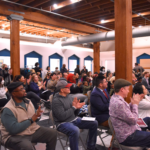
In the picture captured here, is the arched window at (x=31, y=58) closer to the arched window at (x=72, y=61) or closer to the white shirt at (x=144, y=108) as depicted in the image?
the arched window at (x=72, y=61)

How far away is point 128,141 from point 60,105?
1.04 metres

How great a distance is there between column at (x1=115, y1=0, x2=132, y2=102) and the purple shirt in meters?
1.28

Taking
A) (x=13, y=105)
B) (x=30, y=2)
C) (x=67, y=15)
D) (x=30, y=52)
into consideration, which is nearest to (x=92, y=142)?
(x=13, y=105)

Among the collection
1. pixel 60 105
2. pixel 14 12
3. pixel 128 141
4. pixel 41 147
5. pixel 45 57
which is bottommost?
pixel 41 147

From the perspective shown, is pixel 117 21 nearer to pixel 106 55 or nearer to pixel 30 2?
pixel 30 2

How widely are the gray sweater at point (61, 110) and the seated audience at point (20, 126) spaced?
0.28 m

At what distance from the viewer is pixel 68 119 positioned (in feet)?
8.53

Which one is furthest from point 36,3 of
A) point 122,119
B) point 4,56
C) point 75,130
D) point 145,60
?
point 145,60

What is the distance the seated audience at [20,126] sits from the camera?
1.97 metres

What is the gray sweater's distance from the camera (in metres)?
2.51

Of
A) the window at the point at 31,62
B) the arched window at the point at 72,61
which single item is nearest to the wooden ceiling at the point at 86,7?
the window at the point at 31,62

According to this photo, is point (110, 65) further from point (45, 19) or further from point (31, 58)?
point (45, 19)

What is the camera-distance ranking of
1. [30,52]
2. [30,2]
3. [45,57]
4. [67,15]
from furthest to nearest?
[45,57] < [30,52] < [67,15] < [30,2]

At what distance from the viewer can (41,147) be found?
2.94 m
